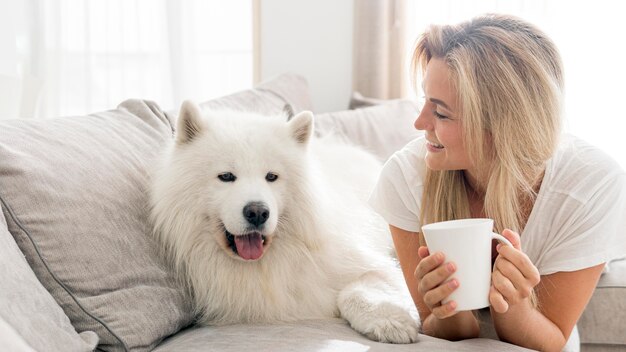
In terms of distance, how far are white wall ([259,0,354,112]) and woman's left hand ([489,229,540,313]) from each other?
2.68m

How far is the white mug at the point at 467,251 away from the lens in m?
1.14

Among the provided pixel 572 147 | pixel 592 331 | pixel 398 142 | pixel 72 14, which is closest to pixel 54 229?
pixel 572 147

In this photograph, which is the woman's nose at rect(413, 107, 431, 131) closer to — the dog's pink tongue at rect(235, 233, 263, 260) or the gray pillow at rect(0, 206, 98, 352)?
the dog's pink tongue at rect(235, 233, 263, 260)

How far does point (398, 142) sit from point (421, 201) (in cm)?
147

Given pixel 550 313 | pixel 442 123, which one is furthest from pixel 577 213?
pixel 442 123

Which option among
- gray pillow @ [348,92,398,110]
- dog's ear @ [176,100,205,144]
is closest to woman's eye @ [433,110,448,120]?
dog's ear @ [176,100,205,144]

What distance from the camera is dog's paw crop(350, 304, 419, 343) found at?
154 cm

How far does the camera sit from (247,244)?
1725 millimetres

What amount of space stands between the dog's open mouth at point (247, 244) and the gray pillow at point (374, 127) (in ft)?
4.09

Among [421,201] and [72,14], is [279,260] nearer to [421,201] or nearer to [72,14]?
[421,201]

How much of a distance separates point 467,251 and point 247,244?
70cm

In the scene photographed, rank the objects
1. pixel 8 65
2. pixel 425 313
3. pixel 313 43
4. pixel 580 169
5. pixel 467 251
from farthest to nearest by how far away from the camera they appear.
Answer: pixel 313 43
pixel 8 65
pixel 425 313
pixel 580 169
pixel 467 251

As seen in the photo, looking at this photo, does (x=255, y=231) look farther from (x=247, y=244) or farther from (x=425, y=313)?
(x=425, y=313)

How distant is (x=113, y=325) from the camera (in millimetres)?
1423
